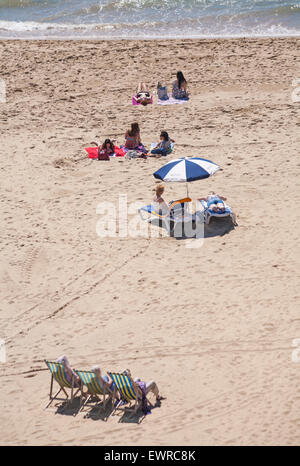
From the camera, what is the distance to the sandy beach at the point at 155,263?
8.71 meters

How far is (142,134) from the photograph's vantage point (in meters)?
16.7

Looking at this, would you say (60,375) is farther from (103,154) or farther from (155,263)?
(103,154)

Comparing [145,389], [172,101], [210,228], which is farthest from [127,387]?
[172,101]

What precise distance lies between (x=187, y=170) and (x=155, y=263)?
1845 millimetres

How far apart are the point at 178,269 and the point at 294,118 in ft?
22.3

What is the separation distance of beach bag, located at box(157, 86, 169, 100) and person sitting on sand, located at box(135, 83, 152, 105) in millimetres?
260

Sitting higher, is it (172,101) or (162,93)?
(162,93)

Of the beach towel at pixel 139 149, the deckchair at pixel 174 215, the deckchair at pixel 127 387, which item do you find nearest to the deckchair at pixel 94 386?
the deckchair at pixel 127 387

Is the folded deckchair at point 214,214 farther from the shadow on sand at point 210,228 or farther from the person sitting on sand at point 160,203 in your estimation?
the person sitting on sand at point 160,203

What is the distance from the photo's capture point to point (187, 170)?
12.6 m

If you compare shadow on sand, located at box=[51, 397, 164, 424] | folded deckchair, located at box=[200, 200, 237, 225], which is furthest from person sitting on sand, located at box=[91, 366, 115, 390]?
folded deckchair, located at box=[200, 200, 237, 225]

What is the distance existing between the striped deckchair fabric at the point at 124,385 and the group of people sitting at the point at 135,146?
7.50m
